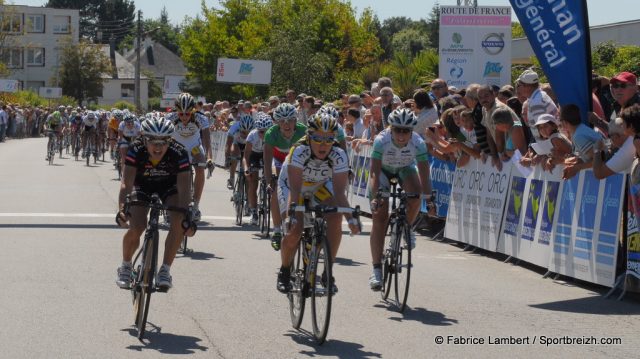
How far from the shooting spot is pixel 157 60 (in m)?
162

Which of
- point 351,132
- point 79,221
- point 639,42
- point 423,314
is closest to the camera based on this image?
point 423,314

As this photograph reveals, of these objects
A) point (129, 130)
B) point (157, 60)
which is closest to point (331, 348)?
point (129, 130)

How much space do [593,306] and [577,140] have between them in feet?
6.95

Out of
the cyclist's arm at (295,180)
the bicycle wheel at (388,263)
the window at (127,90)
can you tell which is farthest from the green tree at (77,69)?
the cyclist's arm at (295,180)

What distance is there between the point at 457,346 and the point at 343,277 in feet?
12.7

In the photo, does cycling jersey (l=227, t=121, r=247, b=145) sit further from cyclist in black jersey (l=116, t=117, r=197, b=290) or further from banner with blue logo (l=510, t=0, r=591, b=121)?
cyclist in black jersey (l=116, t=117, r=197, b=290)

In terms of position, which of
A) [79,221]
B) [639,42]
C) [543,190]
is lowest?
[79,221]

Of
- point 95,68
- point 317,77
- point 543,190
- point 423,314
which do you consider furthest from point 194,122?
point 95,68

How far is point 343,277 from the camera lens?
39.9 ft

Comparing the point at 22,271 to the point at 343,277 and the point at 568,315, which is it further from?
the point at 568,315

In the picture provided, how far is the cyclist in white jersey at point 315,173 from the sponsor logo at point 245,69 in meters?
48.6

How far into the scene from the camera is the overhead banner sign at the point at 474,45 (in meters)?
25.2

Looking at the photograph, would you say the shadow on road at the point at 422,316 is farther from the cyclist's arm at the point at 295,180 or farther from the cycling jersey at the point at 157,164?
the cycling jersey at the point at 157,164

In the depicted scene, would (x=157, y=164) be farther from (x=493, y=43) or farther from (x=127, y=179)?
(x=493, y=43)
